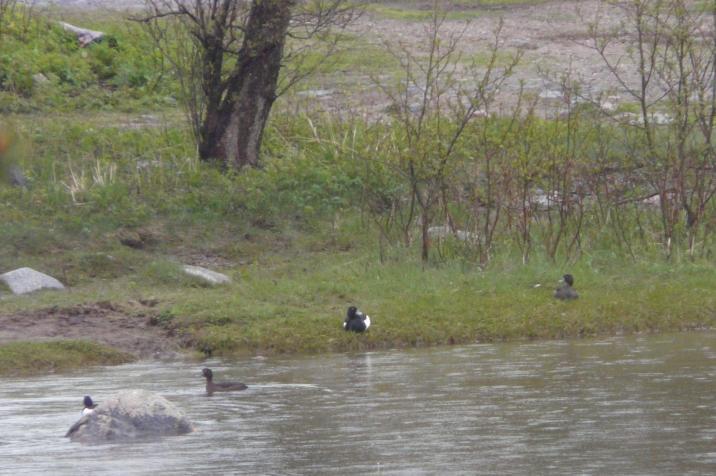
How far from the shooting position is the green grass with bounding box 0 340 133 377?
1299 centimetres

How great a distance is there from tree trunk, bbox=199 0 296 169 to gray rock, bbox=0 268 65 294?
451 cm

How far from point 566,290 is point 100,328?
16.4 feet

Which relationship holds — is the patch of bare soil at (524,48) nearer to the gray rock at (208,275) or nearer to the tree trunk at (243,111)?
the tree trunk at (243,111)

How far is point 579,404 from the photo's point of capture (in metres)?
10.4

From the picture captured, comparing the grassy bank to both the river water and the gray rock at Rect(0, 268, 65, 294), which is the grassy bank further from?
the river water

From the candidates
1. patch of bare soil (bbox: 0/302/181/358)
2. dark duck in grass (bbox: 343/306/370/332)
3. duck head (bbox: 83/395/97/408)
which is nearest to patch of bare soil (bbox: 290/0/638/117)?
patch of bare soil (bbox: 0/302/181/358)

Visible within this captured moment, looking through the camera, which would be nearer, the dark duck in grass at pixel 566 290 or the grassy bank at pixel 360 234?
the grassy bank at pixel 360 234

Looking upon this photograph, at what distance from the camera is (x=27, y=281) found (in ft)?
51.2

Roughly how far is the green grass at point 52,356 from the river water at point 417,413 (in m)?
0.33

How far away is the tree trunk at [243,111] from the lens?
773 inches

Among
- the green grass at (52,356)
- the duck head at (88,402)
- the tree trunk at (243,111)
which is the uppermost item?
the tree trunk at (243,111)

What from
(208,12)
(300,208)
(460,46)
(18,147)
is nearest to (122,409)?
(18,147)

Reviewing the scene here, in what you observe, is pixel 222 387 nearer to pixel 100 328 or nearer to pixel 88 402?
pixel 88 402

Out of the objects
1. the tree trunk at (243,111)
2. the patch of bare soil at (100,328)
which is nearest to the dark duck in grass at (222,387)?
the patch of bare soil at (100,328)
